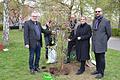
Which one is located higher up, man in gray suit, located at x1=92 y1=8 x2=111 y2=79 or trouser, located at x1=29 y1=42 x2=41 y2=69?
man in gray suit, located at x1=92 y1=8 x2=111 y2=79

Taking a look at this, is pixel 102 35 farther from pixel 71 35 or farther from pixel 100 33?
pixel 71 35

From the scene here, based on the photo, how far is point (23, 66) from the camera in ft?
34.7

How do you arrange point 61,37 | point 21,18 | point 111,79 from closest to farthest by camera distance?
point 111,79 → point 61,37 → point 21,18

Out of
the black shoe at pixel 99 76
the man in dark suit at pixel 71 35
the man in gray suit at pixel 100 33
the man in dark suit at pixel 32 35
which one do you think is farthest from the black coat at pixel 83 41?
the man in dark suit at pixel 32 35

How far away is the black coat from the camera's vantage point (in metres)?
8.98

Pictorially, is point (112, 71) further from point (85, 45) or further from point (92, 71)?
point (85, 45)

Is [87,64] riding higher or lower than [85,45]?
lower

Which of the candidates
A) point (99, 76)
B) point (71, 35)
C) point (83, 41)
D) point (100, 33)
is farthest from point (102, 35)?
point (71, 35)

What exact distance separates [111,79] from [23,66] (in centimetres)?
333

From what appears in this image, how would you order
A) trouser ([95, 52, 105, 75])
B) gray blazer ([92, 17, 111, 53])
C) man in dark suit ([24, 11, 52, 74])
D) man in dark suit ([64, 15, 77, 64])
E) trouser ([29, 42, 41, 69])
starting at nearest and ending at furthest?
gray blazer ([92, 17, 111, 53]) → trouser ([95, 52, 105, 75]) → man in dark suit ([24, 11, 52, 74]) → trouser ([29, 42, 41, 69]) → man in dark suit ([64, 15, 77, 64])

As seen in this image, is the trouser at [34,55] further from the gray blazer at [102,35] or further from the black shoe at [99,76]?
the black shoe at [99,76]

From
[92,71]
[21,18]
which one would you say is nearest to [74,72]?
[92,71]

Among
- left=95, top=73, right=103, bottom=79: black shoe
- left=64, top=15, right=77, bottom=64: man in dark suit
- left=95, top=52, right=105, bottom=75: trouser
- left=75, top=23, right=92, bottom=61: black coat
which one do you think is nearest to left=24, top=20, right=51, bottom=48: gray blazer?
left=64, top=15, right=77, bottom=64: man in dark suit

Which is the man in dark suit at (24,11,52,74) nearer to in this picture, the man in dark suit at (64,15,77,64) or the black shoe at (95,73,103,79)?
the man in dark suit at (64,15,77,64)
